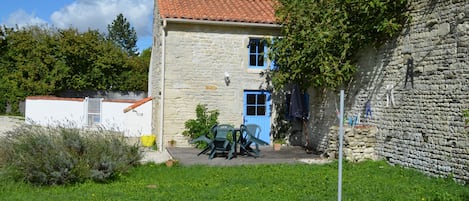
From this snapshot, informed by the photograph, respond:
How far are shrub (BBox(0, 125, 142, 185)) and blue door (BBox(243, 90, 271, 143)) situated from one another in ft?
22.4

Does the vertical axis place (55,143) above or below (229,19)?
below

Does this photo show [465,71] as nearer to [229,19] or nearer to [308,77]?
[308,77]

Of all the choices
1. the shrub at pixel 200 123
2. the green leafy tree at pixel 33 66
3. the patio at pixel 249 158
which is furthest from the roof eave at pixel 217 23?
the green leafy tree at pixel 33 66

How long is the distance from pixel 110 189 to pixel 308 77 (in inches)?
299

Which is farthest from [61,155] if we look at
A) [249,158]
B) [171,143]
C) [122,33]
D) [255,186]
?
[122,33]

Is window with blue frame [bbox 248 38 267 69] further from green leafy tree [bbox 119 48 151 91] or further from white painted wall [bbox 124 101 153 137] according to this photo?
green leafy tree [bbox 119 48 151 91]

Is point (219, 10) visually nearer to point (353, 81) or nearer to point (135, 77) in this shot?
point (353, 81)

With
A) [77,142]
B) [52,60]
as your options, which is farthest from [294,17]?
[52,60]

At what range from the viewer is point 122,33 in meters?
72.6

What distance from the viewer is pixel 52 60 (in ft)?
94.0

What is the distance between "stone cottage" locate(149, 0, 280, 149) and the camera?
50.9 ft

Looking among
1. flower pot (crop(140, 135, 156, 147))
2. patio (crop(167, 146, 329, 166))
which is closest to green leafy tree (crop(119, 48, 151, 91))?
flower pot (crop(140, 135, 156, 147))

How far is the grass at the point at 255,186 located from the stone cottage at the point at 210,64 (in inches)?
186

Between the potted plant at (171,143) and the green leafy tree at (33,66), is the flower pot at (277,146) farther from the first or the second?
the green leafy tree at (33,66)
